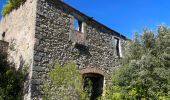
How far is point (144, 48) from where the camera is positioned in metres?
14.2

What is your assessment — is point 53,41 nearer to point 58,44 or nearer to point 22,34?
point 58,44

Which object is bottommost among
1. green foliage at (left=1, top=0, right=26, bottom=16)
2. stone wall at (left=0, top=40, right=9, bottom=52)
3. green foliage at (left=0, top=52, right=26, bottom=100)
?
green foliage at (left=0, top=52, right=26, bottom=100)

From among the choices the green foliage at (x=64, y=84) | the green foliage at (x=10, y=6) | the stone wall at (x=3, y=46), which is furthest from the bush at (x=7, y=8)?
the green foliage at (x=64, y=84)

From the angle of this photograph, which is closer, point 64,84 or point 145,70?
point 64,84

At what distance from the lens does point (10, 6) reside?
49.1 ft

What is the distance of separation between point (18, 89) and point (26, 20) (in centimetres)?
324

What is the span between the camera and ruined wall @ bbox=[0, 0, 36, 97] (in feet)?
40.1

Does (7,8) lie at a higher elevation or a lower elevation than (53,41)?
higher

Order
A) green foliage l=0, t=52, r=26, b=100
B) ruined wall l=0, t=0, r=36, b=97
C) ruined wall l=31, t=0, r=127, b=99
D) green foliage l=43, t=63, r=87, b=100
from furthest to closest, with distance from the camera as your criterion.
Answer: ruined wall l=0, t=0, r=36, b=97
ruined wall l=31, t=0, r=127, b=99
green foliage l=43, t=63, r=87, b=100
green foliage l=0, t=52, r=26, b=100

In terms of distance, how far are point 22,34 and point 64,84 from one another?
308 centimetres

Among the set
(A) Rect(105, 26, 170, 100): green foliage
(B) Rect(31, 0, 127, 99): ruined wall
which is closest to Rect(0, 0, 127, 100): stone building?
(B) Rect(31, 0, 127, 99): ruined wall

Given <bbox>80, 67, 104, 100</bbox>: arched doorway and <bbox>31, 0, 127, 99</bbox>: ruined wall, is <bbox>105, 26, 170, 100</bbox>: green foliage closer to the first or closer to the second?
<bbox>80, 67, 104, 100</bbox>: arched doorway

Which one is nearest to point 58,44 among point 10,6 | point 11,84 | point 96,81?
point 11,84

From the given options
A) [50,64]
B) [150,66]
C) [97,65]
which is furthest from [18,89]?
[150,66]
